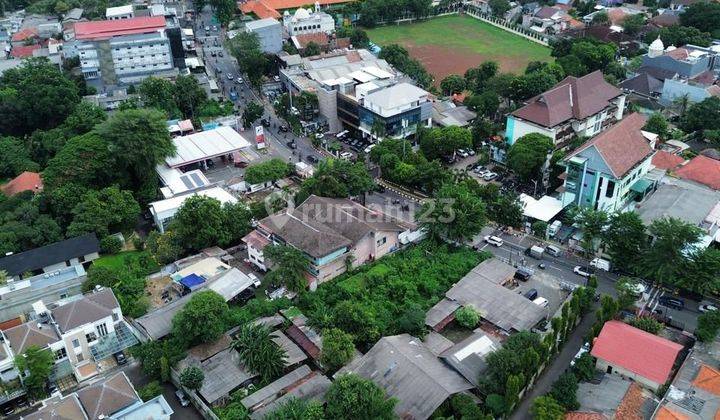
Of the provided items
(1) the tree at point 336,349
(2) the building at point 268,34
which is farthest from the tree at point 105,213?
(2) the building at point 268,34

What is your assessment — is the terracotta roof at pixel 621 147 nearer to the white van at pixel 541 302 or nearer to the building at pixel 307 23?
the white van at pixel 541 302

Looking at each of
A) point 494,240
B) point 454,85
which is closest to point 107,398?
point 494,240

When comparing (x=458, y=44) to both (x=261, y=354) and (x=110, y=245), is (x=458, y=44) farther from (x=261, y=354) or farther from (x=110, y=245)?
(x=261, y=354)

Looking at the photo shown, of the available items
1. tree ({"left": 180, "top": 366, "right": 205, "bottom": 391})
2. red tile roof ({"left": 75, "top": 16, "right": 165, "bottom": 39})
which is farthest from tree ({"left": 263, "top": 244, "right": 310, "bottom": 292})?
red tile roof ({"left": 75, "top": 16, "right": 165, "bottom": 39})

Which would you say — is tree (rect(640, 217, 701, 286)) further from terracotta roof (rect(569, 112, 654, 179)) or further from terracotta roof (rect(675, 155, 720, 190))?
terracotta roof (rect(675, 155, 720, 190))

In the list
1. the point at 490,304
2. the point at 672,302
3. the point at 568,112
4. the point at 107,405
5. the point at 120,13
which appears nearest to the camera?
the point at 107,405

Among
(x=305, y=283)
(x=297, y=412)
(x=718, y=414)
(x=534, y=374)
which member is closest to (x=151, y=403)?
(x=297, y=412)
